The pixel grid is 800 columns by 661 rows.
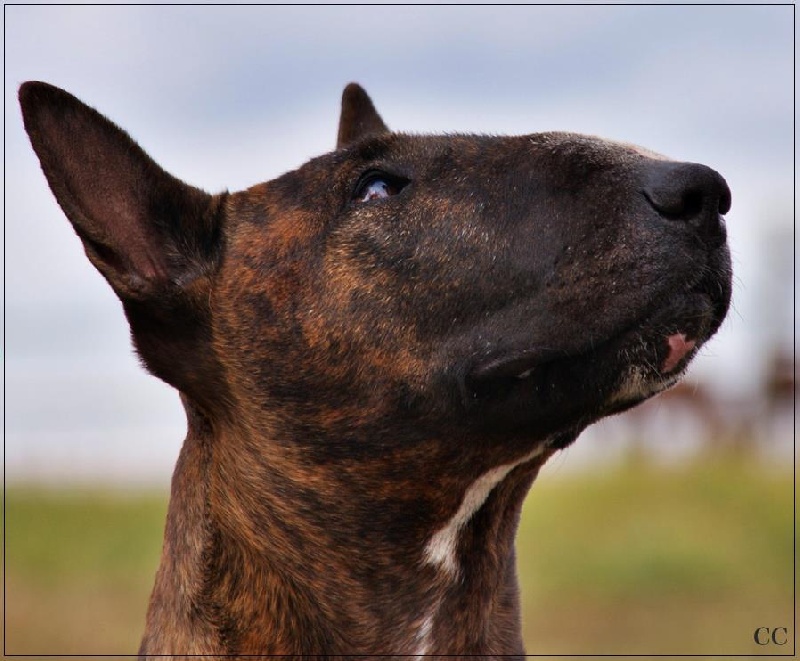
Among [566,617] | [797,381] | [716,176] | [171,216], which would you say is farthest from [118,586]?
[797,381]

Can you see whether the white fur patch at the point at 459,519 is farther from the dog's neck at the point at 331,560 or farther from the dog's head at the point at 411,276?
the dog's head at the point at 411,276

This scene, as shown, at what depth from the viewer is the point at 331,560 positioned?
3.98 m

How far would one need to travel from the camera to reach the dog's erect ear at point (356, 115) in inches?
232

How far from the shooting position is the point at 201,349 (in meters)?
4.21

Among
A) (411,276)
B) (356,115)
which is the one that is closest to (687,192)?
(411,276)

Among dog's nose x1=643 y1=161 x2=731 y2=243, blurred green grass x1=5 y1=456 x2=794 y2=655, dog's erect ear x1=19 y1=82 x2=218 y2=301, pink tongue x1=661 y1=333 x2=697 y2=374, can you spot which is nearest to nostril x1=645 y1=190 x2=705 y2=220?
dog's nose x1=643 y1=161 x2=731 y2=243

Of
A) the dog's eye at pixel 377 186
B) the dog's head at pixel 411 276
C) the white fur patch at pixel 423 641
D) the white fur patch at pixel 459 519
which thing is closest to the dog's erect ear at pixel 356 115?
the dog's head at pixel 411 276

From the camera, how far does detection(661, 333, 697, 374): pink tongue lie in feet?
12.0

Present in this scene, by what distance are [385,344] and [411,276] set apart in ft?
0.77

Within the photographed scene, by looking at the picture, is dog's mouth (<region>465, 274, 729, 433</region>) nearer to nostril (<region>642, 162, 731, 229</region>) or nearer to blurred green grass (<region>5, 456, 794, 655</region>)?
nostril (<region>642, 162, 731, 229</region>)

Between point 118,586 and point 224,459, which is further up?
point 118,586

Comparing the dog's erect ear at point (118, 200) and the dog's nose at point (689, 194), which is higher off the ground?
the dog's erect ear at point (118, 200)

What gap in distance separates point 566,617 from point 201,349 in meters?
5.69

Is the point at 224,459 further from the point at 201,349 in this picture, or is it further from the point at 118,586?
the point at 118,586
